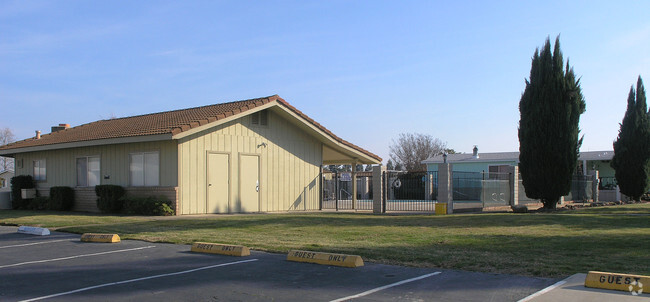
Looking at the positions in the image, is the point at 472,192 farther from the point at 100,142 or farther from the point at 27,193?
the point at 27,193

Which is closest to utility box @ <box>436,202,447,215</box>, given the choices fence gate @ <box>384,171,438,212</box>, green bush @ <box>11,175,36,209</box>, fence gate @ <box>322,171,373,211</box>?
fence gate @ <box>322,171,373,211</box>

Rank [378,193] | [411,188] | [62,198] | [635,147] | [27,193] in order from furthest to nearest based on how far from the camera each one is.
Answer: [411,188], [635,147], [27,193], [62,198], [378,193]

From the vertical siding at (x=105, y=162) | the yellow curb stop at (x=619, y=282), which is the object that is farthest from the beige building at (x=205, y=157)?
the yellow curb stop at (x=619, y=282)

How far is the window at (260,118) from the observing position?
72.8 feet

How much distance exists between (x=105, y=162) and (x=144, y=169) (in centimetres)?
240

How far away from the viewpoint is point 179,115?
2388 cm

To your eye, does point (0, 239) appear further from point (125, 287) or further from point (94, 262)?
point (125, 287)

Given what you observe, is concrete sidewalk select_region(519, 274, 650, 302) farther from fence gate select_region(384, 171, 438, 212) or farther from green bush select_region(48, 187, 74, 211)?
fence gate select_region(384, 171, 438, 212)

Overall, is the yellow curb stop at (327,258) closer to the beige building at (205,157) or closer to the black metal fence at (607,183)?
the beige building at (205,157)

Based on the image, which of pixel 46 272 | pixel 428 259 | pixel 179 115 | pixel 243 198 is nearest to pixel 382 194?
pixel 243 198

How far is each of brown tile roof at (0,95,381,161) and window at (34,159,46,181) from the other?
0.87 metres

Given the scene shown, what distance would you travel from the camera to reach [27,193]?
952 inches

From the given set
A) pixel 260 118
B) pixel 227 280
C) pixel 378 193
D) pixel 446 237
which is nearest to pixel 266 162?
pixel 260 118

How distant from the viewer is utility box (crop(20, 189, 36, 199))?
2408cm
